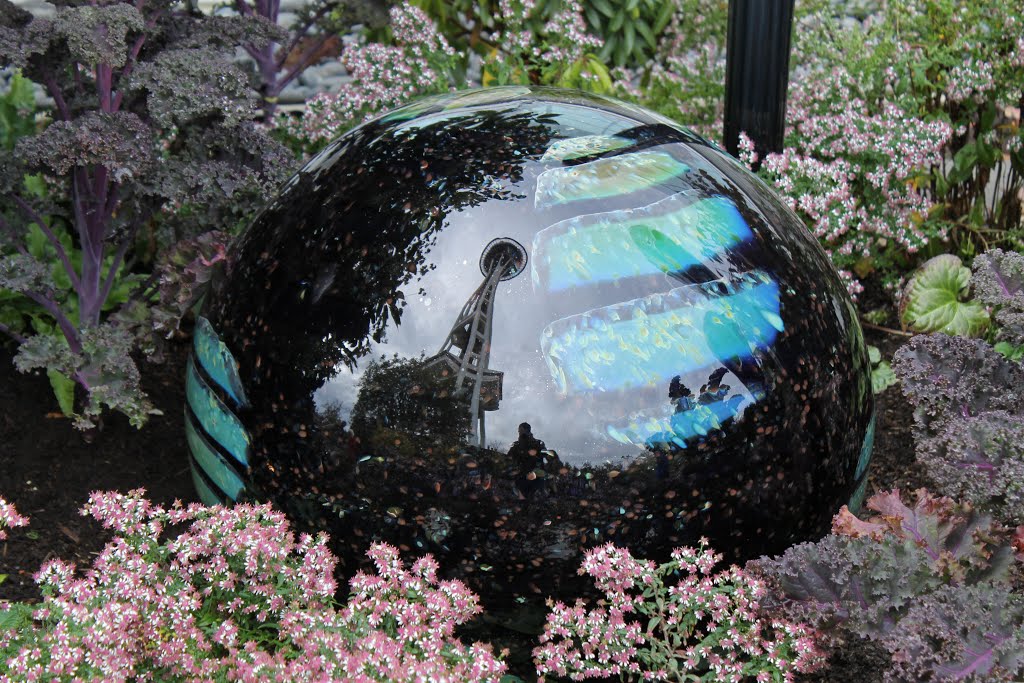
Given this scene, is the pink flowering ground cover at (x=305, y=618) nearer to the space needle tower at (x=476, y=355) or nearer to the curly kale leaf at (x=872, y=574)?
the curly kale leaf at (x=872, y=574)

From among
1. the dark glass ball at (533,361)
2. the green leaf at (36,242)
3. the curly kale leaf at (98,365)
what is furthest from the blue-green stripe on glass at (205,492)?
the green leaf at (36,242)

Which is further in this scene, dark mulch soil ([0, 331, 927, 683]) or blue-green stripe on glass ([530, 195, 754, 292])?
dark mulch soil ([0, 331, 927, 683])

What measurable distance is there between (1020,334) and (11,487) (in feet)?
10.4

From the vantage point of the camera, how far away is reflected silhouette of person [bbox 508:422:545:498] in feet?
7.29

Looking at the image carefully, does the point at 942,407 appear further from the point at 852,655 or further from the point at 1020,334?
the point at 852,655

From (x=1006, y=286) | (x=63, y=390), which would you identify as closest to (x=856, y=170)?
(x=1006, y=286)

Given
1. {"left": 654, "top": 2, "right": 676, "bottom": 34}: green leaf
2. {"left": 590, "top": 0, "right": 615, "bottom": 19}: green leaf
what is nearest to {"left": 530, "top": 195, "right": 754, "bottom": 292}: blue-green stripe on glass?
{"left": 590, "top": 0, "right": 615, "bottom": 19}: green leaf

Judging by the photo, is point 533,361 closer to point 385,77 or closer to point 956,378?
point 956,378

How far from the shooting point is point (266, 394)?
244 cm

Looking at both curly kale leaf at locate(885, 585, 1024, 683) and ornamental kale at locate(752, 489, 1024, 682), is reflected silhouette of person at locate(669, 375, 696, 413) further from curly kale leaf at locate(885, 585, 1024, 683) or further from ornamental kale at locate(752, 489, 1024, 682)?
curly kale leaf at locate(885, 585, 1024, 683)

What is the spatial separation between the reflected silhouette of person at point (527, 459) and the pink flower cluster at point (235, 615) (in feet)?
0.85

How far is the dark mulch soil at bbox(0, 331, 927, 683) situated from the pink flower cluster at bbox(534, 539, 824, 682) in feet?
4.69

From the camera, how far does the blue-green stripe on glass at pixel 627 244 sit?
2248 millimetres

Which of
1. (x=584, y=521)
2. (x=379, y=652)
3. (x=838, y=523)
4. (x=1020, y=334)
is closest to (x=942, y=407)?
(x=1020, y=334)
